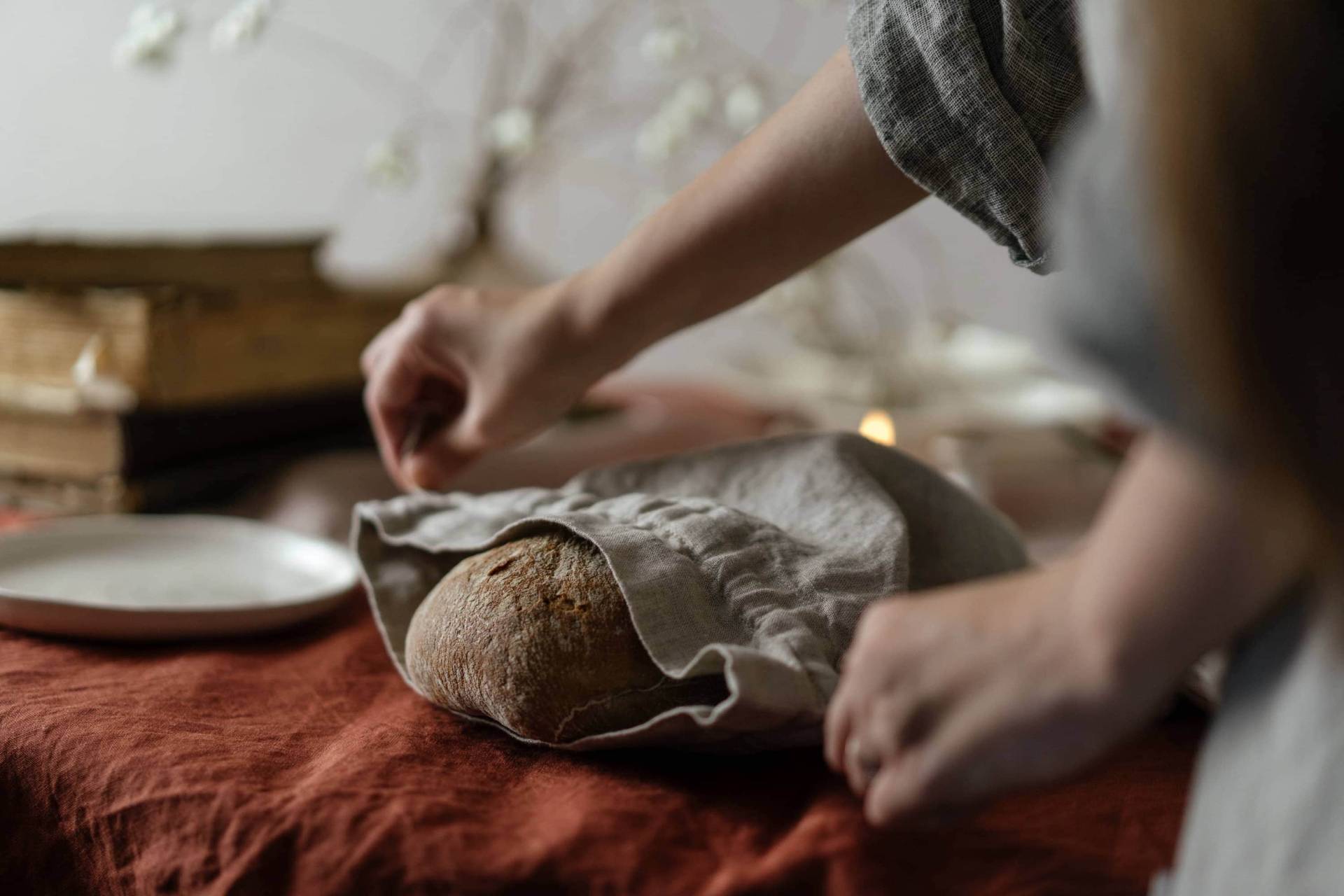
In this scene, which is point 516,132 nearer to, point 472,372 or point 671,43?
point 671,43

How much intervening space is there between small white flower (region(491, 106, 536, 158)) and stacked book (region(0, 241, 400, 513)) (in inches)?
13.4

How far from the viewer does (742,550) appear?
0.46m

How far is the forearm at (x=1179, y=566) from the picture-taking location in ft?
0.93

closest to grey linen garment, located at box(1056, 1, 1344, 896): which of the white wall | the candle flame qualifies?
the candle flame

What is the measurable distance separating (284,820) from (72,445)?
0.55 meters

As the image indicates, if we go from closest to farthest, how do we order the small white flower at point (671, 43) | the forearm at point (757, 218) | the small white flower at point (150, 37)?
the forearm at point (757, 218) < the small white flower at point (150, 37) < the small white flower at point (671, 43)

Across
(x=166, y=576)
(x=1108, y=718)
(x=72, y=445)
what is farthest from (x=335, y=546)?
(x=1108, y=718)

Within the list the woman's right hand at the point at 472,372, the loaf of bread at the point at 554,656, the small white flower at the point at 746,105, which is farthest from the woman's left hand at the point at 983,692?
the small white flower at the point at 746,105

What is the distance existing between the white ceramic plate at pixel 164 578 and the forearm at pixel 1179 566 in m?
0.43

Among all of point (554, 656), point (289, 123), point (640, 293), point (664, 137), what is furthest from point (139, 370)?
point (289, 123)

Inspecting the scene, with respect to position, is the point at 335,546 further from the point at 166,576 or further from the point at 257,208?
the point at 257,208

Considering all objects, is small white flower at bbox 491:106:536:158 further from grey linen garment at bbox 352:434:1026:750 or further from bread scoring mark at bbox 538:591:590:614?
bread scoring mark at bbox 538:591:590:614

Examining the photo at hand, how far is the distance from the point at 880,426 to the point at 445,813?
2.09 ft

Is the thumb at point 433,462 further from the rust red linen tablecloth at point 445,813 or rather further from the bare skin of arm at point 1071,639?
the bare skin of arm at point 1071,639
